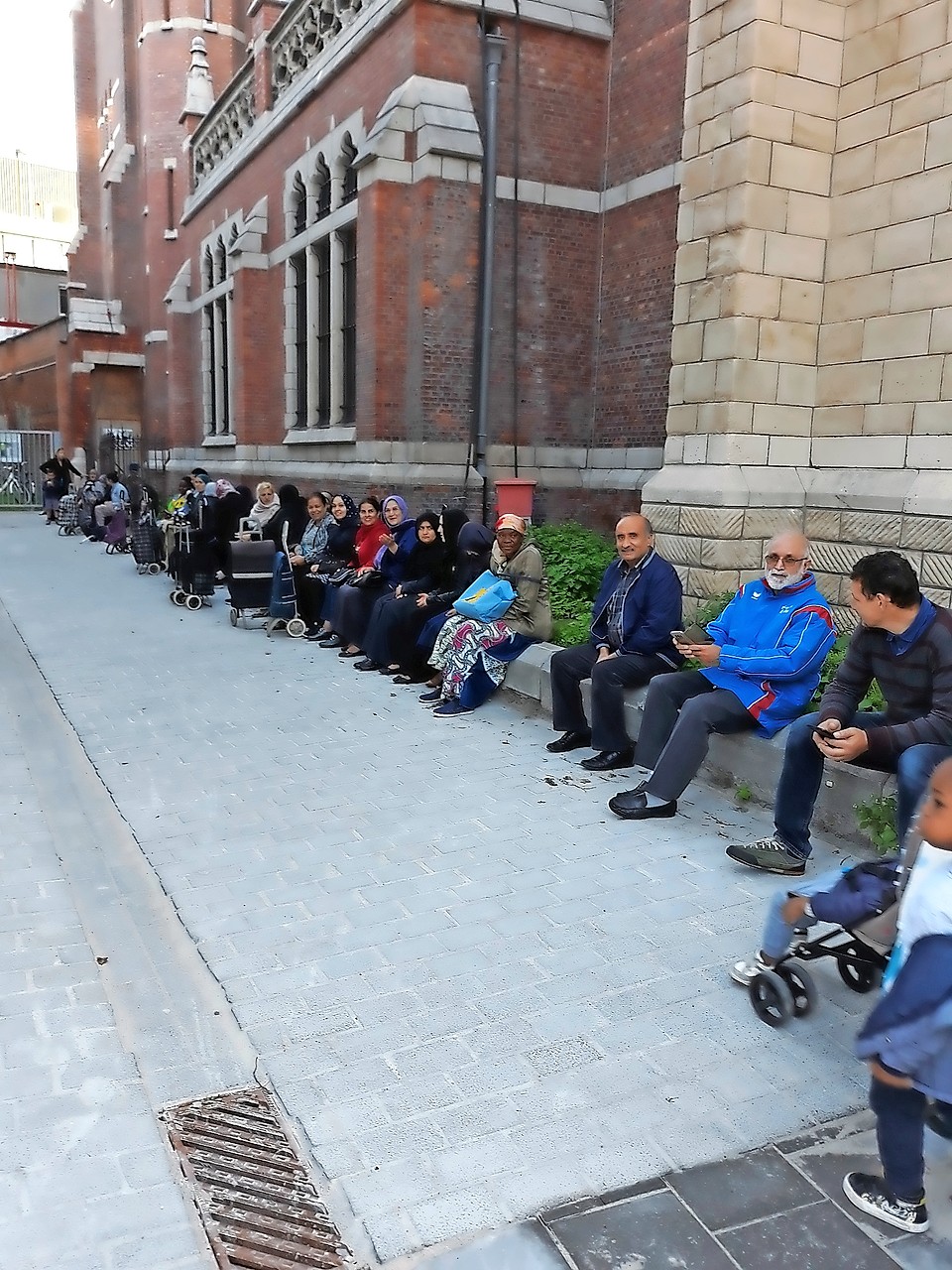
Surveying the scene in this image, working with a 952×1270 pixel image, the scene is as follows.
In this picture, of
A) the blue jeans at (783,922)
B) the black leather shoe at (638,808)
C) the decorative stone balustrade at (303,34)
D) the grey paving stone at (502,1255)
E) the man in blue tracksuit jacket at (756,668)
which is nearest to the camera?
the grey paving stone at (502,1255)

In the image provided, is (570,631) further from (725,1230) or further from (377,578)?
(725,1230)

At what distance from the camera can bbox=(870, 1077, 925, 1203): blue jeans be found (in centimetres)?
237

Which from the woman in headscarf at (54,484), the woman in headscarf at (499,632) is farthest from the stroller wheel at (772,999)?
the woman in headscarf at (54,484)

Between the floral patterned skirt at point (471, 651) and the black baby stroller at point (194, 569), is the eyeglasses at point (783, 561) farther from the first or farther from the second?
A: the black baby stroller at point (194, 569)

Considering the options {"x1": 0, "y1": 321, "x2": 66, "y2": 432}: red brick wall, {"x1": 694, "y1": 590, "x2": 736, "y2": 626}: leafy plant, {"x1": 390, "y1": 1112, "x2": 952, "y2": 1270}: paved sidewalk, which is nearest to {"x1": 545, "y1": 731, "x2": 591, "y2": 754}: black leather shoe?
{"x1": 694, "y1": 590, "x2": 736, "y2": 626}: leafy plant

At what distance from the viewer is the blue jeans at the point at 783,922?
3135mm

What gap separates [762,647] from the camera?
5109mm

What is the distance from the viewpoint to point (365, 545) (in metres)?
9.59

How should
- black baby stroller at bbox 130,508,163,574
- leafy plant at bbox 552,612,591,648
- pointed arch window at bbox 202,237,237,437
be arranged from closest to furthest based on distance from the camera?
leafy plant at bbox 552,612,591,648 → black baby stroller at bbox 130,508,163,574 → pointed arch window at bbox 202,237,237,437

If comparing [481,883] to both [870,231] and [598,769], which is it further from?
[870,231]

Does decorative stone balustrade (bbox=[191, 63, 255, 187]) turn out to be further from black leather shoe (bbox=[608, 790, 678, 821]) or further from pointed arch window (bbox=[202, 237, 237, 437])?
black leather shoe (bbox=[608, 790, 678, 821])

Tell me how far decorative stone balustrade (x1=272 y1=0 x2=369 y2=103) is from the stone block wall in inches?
343

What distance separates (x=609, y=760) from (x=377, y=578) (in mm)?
3871

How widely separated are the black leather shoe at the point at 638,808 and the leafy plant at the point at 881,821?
3.37 feet
